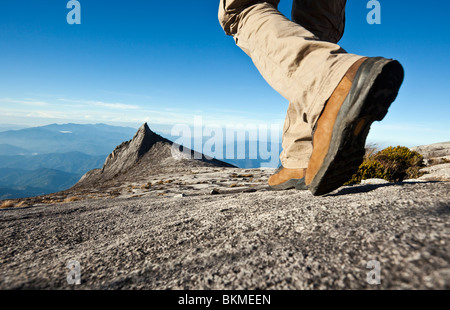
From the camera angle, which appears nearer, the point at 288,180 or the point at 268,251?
the point at 268,251

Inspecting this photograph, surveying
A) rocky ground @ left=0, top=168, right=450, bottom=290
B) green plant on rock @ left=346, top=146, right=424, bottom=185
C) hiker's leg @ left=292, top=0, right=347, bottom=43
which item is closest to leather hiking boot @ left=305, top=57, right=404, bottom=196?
rocky ground @ left=0, top=168, right=450, bottom=290

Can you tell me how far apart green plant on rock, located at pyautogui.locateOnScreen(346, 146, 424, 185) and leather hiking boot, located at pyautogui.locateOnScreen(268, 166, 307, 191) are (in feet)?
10.0

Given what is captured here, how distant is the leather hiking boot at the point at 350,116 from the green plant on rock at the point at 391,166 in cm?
396

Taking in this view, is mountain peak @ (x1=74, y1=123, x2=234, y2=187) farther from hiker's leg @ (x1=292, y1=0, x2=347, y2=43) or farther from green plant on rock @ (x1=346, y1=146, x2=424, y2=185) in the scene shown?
hiker's leg @ (x1=292, y1=0, x2=347, y2=43)

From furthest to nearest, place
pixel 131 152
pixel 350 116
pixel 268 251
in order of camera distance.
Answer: pixel 131 152, pixel 350 116, pixel 268 251

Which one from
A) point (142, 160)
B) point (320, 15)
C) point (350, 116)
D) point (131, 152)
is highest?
point (320, 15)

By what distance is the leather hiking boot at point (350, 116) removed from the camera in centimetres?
146

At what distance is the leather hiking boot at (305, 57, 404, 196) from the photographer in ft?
4.78

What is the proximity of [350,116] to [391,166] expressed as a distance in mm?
5630

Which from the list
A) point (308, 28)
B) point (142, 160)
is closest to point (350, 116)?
point (308, 28)

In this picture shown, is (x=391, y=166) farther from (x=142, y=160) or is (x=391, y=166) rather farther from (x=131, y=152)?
(x=131, y=152)

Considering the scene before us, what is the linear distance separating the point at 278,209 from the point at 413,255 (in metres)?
1.11

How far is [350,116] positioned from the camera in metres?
1.56
